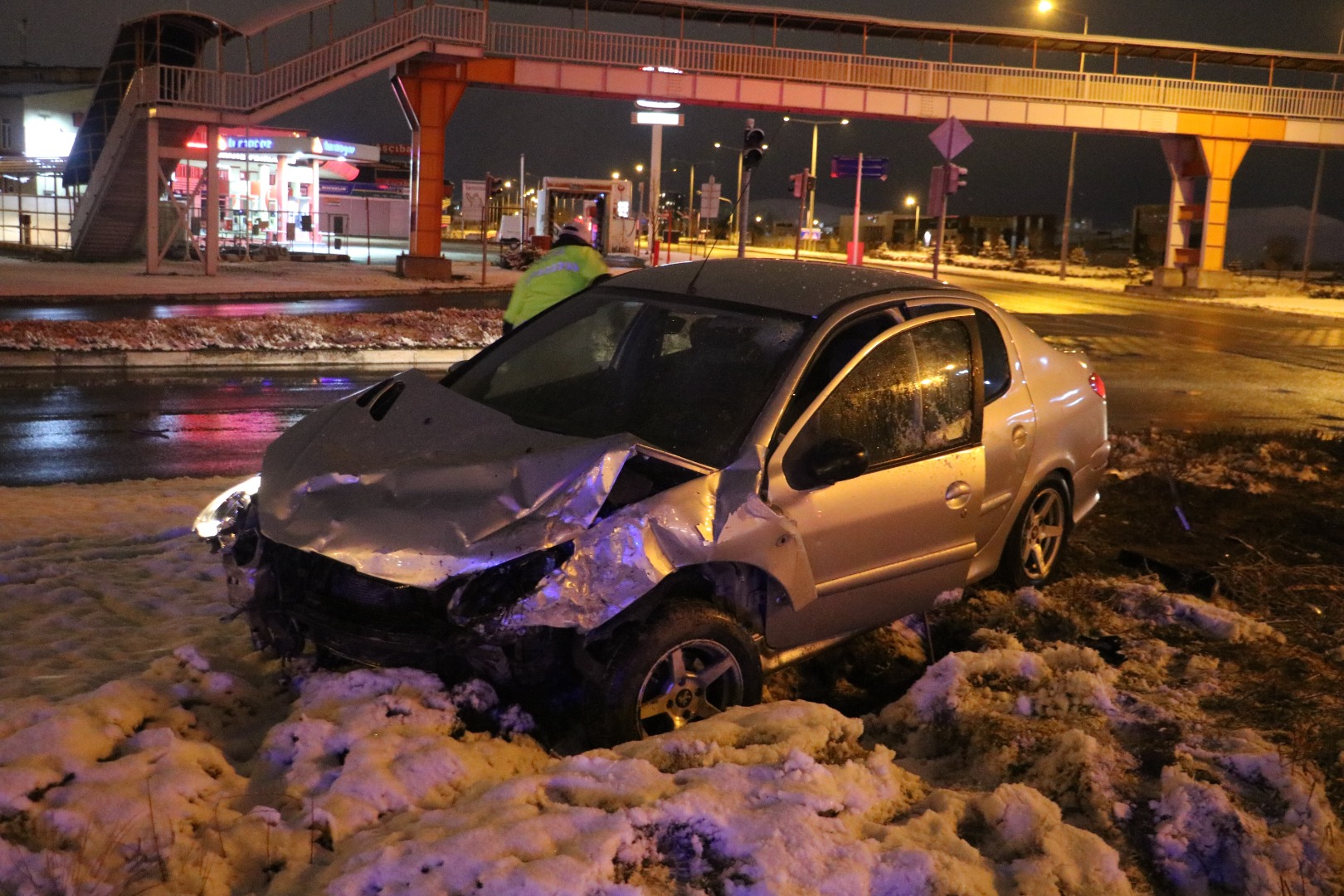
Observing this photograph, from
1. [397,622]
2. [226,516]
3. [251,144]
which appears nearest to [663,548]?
[397,622]

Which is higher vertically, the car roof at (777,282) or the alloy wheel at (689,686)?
the car roof at (777,282)

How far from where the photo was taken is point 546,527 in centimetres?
385

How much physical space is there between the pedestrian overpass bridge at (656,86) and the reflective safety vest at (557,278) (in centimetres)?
2481

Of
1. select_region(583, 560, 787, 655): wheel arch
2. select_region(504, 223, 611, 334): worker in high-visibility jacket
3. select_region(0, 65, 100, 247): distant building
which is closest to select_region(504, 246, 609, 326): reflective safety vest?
select_region(504, 223, 611, 334): worker in high-visibility jacket

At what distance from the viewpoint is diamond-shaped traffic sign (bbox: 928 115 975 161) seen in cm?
1758

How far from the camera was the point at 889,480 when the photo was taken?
481 cm

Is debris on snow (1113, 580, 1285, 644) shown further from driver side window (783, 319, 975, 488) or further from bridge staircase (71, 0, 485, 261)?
bridge staircase (71, 0, 485, 261)

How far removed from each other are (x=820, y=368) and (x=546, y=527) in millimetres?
1413

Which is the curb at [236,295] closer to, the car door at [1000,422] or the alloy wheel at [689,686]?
the car door at [1000,422]

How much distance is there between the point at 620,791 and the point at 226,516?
2.15 meters

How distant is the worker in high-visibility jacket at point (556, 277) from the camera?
7480 mm

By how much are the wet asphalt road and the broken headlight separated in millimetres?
4200

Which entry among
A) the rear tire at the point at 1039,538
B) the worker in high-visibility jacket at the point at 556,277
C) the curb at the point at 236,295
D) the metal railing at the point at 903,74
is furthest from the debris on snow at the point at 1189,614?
the metal railing at the point at 903,74

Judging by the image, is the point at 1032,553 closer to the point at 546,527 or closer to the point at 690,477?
the point at 690,477
